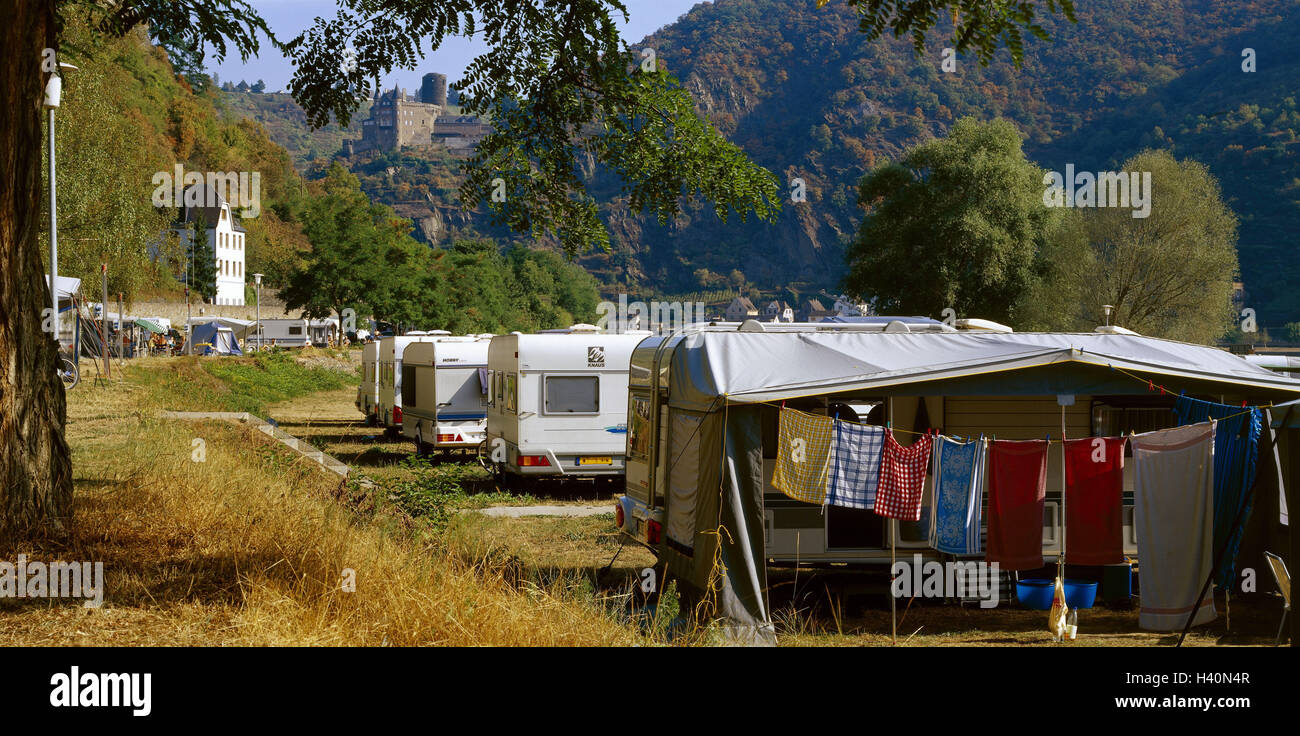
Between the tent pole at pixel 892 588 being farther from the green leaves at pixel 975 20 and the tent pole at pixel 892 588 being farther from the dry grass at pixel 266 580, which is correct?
the green leaves at pixel 975 20

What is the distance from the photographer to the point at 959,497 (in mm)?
10078

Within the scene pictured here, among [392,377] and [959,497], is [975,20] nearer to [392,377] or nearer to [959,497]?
[959,497]

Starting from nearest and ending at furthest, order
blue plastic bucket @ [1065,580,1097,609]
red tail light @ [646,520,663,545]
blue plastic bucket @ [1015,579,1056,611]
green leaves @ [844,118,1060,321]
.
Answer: blue plastic bucket @ [1065,580,1097,609] < blue plastic bucket @ [1015,579,1056,611] < red tail light @ [646,520,663,545] < green leaves @ [844,118,1060,321]

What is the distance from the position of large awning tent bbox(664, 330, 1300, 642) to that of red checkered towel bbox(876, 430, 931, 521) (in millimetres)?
513

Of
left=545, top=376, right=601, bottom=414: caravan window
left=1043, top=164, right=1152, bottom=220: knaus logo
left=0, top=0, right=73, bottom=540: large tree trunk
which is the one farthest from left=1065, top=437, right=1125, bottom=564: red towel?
left=1043, top=164, right=1152, bottom=220: knaus logo

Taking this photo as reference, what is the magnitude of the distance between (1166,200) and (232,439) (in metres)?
46.6

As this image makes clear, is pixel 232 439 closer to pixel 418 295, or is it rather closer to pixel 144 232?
pixel 144 232

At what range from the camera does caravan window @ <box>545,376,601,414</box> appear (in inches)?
760

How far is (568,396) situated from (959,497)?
33.2ft

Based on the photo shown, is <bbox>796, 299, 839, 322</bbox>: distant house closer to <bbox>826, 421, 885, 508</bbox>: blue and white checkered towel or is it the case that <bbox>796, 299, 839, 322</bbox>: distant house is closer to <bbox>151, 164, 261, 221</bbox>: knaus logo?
<bbox>151, 164, 261, 221</bbox>: knaus logo

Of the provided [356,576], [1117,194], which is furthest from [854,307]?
[356,576]

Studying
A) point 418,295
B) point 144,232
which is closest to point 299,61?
point 144,232

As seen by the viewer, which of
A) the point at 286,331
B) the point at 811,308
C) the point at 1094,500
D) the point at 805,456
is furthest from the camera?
the point at 811,308
